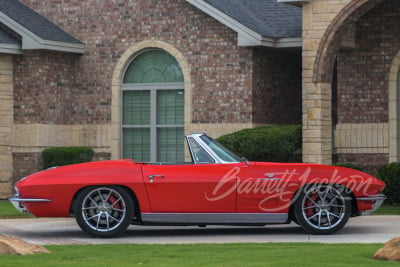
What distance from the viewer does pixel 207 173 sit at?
12.8 m

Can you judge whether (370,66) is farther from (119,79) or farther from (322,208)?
(322,208)

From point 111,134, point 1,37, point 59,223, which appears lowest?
point 59,223

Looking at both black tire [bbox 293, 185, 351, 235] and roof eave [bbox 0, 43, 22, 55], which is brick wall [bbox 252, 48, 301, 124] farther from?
black tire [bbox 293, 185, 351, 235]

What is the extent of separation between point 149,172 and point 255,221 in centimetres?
147

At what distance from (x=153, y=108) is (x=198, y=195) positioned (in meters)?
9.80

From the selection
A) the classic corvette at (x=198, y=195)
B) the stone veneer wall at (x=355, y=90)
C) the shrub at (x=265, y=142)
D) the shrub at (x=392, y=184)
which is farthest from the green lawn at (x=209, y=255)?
the shrub at (x=265, y=142)

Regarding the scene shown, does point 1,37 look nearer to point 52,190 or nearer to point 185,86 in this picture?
point 185,86

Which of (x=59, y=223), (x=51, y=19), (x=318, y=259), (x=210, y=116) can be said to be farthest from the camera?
(x=51, y=19)

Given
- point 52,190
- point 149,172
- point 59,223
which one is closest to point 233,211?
point 149,172

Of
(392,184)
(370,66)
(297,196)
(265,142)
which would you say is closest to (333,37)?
(370,66)

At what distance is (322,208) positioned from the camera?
12805mm

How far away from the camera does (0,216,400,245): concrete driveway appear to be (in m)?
12.4

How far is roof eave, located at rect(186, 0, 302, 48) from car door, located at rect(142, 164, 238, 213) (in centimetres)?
819

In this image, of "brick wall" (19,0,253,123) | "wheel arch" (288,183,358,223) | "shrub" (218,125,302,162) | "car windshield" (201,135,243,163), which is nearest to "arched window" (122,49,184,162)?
"brick wall" (19,0,253,123)
